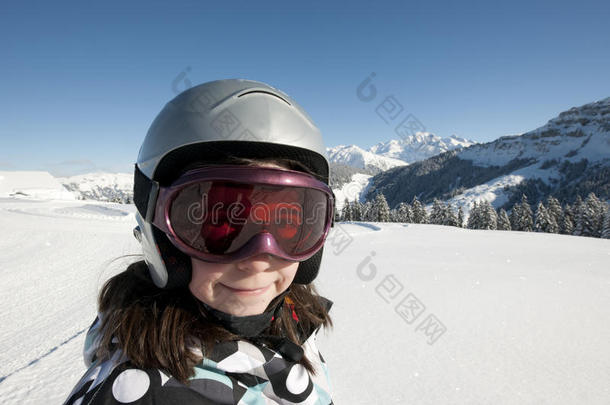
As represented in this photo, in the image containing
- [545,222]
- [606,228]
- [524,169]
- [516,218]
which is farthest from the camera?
[524,169]

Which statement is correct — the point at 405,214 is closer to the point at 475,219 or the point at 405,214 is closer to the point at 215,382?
the point at 475,219

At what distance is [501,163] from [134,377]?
152m

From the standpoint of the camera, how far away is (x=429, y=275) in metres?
6.32

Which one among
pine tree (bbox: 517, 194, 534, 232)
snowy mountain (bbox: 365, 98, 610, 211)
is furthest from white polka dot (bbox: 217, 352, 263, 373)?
snowy mountain (bbox: 365, 98, 610, 211)

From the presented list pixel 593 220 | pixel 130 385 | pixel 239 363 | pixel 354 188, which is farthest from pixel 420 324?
pixel 354 188

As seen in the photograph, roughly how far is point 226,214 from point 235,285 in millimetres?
296

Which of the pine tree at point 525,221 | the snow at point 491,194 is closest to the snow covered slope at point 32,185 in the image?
the pine tree at point 525,221

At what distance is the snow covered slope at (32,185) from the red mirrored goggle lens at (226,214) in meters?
50.0

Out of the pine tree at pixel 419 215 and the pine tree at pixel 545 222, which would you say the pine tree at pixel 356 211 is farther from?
the pine tree at pixel 545 222

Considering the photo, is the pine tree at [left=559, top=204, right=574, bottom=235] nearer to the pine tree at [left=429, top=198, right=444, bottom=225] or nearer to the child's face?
the pine tree at [left=429, top=198, right=444, bottom=225]

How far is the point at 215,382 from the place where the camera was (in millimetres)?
982

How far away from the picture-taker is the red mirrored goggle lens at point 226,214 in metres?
1.14

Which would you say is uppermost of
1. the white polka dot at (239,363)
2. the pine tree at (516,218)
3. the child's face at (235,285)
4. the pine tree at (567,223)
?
the pine tree at (567,223)

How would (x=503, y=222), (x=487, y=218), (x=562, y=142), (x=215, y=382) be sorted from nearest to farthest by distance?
(x=215, y=382) < (x=487, y=218) < (x=503, y=222) < (x=562, y=142)
